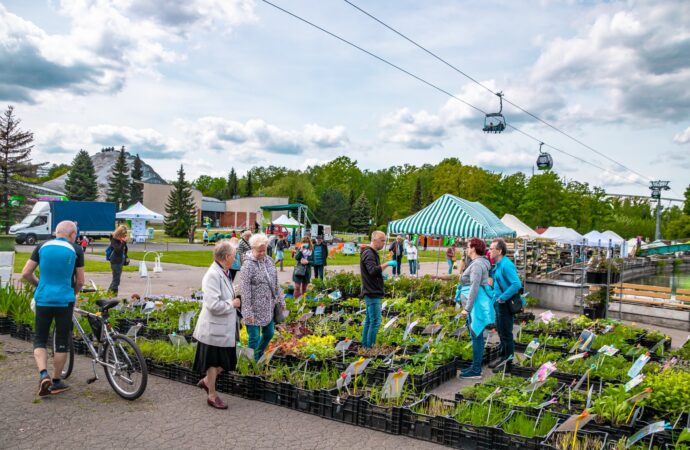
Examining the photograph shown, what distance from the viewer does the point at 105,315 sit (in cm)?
587

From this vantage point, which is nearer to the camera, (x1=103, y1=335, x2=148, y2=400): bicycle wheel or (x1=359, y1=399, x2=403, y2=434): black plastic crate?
(x1=359, y1=399, x2=403, y2=434): black plastic crate

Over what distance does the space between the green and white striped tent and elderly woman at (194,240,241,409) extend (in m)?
10.9

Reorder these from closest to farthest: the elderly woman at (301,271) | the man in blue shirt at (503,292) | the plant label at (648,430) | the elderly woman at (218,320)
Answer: the plant label at (648,430)
the elderly woman at (218,320)
the man in blue shirt at (503,292)
the elderly woman at (301,271)

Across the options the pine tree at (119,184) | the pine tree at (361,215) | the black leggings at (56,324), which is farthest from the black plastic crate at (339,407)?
the pine tree at (361,215)

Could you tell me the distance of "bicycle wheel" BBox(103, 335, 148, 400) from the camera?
5523 mm

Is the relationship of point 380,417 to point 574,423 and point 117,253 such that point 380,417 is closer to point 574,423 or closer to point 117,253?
point 574,423

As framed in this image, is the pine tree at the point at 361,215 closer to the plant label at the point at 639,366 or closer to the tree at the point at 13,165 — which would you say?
the tree at the point at 13,165

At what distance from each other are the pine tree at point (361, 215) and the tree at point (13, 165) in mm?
48643

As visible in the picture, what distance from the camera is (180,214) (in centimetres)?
5347

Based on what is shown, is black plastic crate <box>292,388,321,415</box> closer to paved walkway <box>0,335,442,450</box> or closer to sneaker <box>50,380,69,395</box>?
paved walkway <box>0,335,442,450</box>

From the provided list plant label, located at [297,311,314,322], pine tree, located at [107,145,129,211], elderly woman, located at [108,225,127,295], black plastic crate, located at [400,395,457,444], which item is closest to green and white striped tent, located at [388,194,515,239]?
plant label, located at [297,311,314,322]

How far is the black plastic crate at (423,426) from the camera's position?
15.9 ft

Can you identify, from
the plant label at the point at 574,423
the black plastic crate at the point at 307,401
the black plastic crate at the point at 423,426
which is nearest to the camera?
the plant label at the point at 574,423

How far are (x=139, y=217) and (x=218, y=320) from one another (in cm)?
3044
